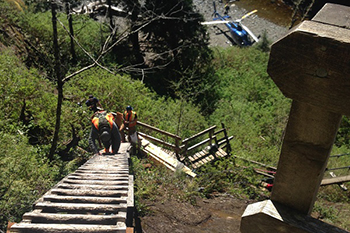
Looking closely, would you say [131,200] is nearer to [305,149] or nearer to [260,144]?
[305,149]

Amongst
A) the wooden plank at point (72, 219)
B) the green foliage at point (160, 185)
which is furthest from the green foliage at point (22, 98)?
the wooden plank at point (72, 219)

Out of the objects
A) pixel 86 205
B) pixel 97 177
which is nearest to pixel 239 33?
pixel 97 177

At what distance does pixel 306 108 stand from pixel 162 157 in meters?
9.71

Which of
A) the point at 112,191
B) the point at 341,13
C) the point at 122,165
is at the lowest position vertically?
the point at 122,165

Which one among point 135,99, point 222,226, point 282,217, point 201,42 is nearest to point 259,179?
point 222,226

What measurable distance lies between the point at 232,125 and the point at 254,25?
1673 cm

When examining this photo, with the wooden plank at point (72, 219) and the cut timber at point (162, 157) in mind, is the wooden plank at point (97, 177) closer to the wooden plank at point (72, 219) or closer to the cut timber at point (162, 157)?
the wooden plank at point (72, 219)

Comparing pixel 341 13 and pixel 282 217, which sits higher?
pixel 341 13

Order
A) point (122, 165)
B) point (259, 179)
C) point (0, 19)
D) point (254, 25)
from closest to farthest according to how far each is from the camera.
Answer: point (122, 165)
point (259, 179)
point (0, 19)
point (254, 25)

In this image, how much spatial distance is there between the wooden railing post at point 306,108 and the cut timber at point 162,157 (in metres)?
8.72

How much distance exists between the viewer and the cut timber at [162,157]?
10.2 m

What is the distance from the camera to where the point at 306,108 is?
119cm

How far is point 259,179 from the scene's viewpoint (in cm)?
1052

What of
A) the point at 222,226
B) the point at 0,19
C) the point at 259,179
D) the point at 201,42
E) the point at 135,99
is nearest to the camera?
the point at 222,226
